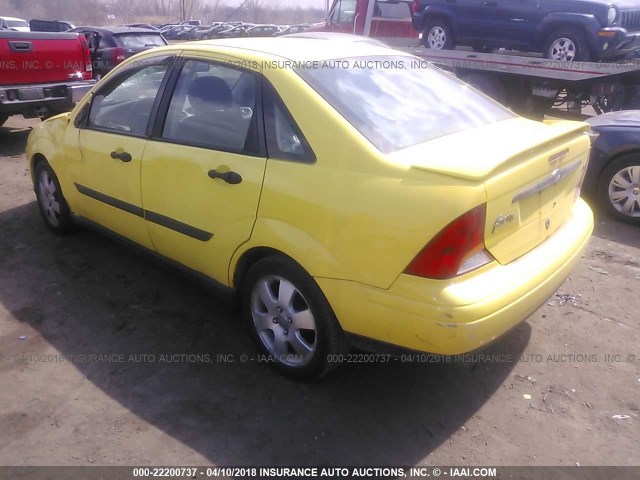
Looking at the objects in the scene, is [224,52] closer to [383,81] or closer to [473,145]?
[383,81]

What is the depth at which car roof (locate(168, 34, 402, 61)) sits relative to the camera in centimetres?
303

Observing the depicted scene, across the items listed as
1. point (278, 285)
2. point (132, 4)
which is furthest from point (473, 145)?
point (132, 4)

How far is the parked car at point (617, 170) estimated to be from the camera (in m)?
5.17

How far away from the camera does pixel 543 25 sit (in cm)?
866

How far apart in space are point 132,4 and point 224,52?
8088 centimetres

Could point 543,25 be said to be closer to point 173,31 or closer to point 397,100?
point 397,100

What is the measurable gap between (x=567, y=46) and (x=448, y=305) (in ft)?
25.7

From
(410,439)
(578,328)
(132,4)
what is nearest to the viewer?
(410,439)

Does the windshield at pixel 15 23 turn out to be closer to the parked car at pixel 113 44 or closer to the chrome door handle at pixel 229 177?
the parked car at pixel 113 44

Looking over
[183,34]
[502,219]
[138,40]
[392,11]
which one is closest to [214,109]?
[502,219]

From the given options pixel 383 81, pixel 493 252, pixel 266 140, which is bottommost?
pixel 493 252

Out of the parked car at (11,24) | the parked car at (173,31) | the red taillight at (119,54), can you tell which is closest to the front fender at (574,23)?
the red taillight at (119,54)

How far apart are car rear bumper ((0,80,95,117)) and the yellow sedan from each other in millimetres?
4533

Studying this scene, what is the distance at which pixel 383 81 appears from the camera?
306 centimetres
